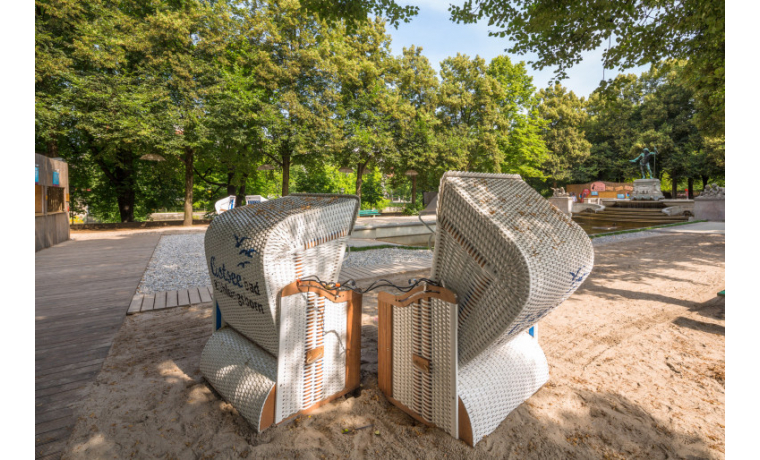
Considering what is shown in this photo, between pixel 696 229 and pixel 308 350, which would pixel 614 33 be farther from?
pixel 696 229

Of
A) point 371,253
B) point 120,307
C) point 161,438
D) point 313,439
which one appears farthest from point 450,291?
point 371,253

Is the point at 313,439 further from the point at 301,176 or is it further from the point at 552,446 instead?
the point at 301,176

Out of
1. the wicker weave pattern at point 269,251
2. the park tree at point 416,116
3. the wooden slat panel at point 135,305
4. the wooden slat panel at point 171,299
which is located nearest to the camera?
the wicker weave pattern at point 269,251

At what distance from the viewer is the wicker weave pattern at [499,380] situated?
196 cm

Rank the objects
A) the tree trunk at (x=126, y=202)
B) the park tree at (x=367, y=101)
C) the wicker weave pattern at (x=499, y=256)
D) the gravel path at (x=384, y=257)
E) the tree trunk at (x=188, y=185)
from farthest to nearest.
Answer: the park tree at (x=367, y=101) < the tree trunk at (x=126, y=202) < the tree trunk at (x=188, y=185) < the gravel path at (x=384, y=257) < the wicker weave pattern at (x=499, y=256)

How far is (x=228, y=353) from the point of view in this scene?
2402 millimetres

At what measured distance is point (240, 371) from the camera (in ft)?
7.32

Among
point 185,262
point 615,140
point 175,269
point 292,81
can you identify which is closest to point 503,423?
point 175,269

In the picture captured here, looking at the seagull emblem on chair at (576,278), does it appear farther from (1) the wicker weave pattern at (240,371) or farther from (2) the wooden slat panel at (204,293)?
(2) the wooden slat panel at (204,293)

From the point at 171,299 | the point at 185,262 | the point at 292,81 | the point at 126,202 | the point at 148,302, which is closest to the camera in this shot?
the point at 148,302

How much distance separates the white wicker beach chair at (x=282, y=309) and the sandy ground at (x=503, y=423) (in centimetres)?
17

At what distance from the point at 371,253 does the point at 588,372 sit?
6209mm

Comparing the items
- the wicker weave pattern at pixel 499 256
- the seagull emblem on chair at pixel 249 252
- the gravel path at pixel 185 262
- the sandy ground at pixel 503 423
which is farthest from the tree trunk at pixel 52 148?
the wicker weave pattern at pixel 499 256

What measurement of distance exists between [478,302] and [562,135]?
3839cm
